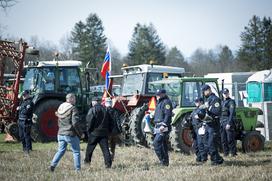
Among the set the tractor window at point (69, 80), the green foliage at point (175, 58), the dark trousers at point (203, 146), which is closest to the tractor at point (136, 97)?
the tractor window at point (69, 80)

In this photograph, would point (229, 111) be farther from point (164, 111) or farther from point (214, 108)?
point (164, 111)

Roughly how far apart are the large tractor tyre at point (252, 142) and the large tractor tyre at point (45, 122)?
6.78 meters

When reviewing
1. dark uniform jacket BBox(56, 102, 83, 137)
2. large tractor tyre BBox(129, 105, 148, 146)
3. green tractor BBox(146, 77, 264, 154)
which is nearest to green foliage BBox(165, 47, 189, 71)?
large tractor tyre BBox(129, 105, 148, 146)

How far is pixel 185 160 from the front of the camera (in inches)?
454

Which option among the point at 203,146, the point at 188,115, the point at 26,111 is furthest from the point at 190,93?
the point at 26,111

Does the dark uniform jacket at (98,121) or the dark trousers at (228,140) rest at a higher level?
the dark uniform jacket at (98,121)

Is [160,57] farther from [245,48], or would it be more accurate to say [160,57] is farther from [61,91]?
[61,91]

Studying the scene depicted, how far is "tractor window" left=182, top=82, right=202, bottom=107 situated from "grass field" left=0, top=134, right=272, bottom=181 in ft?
4.90

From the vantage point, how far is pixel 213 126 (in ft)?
35.0

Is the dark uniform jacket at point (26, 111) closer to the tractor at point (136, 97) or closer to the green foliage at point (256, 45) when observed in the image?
the tractor at point (136, 97)

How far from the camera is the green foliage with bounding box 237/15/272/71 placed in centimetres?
4916

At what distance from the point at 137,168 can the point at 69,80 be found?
300 inches

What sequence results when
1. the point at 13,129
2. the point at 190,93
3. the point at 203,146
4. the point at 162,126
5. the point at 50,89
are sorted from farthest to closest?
1. the point at 50,89
2. the point at 13,129
3. the point at 190,93
4. the point at 203,146
5. the point at 162,126

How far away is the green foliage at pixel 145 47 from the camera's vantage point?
2192 inches
